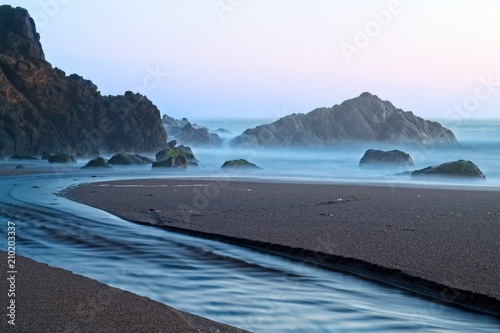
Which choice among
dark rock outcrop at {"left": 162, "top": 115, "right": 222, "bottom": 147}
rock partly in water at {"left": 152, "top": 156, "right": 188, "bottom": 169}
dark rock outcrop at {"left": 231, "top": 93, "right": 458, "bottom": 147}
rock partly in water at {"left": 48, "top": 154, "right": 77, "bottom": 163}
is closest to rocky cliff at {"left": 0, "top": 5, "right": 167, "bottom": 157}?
rock partly in water at {"left": 48, "top": 154, "right": 77, "bottom": 163}

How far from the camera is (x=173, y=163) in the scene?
32281mm

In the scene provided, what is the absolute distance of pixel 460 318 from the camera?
543 cm

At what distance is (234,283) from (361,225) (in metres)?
4.14

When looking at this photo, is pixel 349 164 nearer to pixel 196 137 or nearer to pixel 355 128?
pixel 355 128

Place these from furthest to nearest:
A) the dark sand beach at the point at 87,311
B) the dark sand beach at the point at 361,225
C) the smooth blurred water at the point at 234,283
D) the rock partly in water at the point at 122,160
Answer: the rock partly in water at the point at 122,160 → the dark sand beach at the point at 361,225 → the smooth blurred water at the point at 234,283 → the dark sand beach at the point at 87,311

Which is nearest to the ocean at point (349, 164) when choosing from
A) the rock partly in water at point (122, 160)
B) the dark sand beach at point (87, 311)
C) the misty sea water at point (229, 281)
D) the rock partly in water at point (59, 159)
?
the rock partly in water at point (122, 160)

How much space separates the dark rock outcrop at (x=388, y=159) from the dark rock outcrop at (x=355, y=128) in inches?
894

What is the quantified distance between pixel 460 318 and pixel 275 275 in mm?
2215

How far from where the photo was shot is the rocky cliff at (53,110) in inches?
1609

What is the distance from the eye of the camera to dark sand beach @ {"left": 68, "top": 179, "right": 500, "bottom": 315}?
6746 millimetres

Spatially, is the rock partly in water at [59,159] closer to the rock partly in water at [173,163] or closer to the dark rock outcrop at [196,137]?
the rock partly in water at [173,163]

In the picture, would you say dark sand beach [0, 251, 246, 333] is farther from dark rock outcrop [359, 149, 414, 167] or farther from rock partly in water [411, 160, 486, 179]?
dark rock outcrop [359, 149, 414, 167]

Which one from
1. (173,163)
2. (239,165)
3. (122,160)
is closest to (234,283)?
(239,165)

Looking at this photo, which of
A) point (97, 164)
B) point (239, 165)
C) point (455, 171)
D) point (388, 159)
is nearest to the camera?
point (455, 171)
